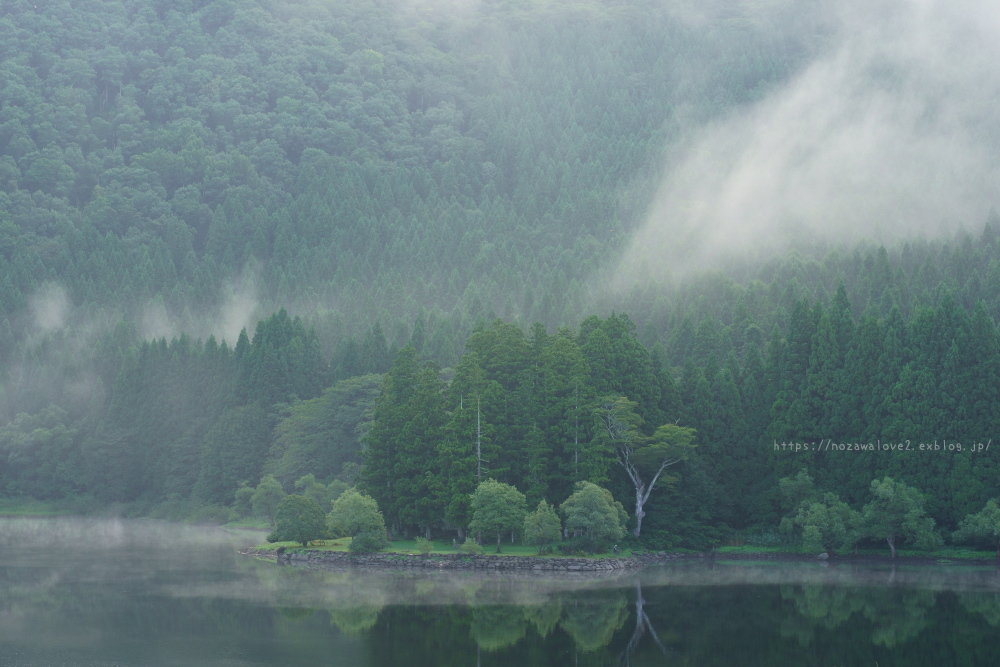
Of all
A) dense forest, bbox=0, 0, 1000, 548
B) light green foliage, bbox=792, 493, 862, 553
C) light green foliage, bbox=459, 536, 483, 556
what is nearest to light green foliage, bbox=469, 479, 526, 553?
light green foliage, bbox=459, 536, 483, 556

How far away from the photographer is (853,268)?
151000 mm

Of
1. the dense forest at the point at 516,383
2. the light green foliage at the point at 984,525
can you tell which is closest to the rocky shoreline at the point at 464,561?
the dense forest at the point at 516,383

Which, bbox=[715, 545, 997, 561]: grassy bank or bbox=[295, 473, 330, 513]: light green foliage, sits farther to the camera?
bbox=[295, 473, 330, 513]: light green foliage

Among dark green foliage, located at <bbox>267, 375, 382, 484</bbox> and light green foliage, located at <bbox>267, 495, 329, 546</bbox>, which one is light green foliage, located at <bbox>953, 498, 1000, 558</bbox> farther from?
dark green foliage, located at <bbox>267, 375, 382, 484</bbox>

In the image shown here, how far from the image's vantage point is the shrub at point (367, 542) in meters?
81.5

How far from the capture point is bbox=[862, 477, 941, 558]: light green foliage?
80.9 m

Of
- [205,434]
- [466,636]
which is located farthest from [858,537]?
[205,434]

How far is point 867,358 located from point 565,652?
48.0 metres

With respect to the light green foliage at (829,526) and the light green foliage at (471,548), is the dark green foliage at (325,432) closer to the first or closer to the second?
the light green foliage at (471,548)

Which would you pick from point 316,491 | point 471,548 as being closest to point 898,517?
point 471,548

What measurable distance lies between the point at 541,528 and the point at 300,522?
18942mm

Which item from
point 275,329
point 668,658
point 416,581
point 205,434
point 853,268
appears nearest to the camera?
point 668,658

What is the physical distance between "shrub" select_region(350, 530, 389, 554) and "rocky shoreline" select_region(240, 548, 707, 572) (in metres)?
0.51

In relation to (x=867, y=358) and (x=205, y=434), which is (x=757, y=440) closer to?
(x=867, y=358)
